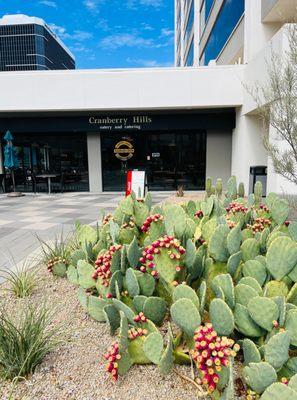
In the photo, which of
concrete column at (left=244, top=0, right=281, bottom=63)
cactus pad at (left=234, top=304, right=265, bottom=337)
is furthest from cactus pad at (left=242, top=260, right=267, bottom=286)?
concrete column at (left=244, top=0, right=281, bottom=63)

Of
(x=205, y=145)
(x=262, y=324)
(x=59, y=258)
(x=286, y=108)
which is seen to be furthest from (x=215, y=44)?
(x=262, y=324)

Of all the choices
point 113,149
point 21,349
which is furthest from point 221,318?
point 113,149

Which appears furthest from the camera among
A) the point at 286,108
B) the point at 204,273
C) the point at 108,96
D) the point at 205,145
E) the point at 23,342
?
the point at 205,145

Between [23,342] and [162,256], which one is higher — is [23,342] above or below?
below

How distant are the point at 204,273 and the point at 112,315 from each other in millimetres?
932

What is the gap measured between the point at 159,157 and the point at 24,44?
126 m

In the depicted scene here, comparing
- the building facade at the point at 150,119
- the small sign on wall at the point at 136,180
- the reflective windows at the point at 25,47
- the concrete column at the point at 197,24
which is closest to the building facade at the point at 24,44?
the reflective windows at the point at 25,47

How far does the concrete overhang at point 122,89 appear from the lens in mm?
12594

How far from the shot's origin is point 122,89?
1306cm

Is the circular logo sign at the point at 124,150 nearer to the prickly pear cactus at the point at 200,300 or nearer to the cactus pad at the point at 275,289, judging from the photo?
the prickly pear cactus at the point at 200,300

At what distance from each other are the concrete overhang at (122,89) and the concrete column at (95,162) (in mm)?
2331

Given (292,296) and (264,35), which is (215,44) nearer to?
(264,35)

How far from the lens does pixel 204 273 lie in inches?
112

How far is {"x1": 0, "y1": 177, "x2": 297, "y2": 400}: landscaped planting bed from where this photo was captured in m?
1.82
